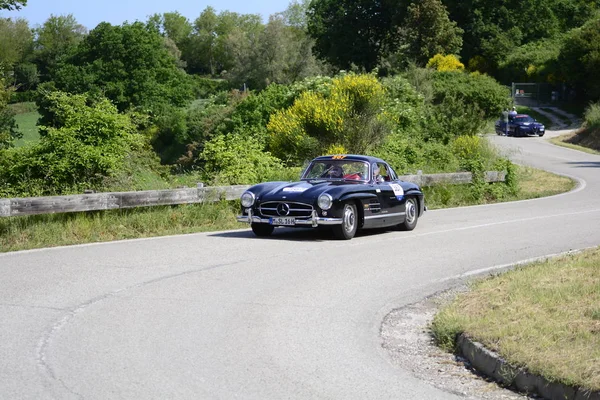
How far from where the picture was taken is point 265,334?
8258mm

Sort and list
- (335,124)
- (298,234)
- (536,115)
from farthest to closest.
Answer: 1. (536,115)
2. (335,124)
3. (298,234)

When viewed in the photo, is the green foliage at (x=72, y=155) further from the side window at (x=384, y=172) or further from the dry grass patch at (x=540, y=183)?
the dry grass patch at (x=540, y=183)

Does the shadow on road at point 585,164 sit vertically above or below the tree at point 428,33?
below

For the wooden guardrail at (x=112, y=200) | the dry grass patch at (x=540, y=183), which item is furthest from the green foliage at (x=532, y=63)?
the wooden guardrail at (x=112, y=200)

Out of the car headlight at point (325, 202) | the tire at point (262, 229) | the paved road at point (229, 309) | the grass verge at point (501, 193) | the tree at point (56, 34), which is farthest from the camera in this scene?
the tree at point (56, 34)

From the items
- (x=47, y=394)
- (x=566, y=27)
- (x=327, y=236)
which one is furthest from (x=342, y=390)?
(x=566, y=27)

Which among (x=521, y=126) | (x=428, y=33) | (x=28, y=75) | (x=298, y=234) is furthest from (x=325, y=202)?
(x=28, y=75)

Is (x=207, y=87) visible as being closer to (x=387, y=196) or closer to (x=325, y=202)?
(x=387, y=196)

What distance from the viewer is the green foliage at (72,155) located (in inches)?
709

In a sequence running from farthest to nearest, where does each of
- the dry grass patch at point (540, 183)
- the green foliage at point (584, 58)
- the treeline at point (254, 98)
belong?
1. the green foliage at point (584, 58)
2. the dry grass patch at point (540, 183)
3. the treeline at point (254, 98)

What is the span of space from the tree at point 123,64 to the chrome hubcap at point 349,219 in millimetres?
59213

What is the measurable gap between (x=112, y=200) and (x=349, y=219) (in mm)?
4141

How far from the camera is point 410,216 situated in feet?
56.4

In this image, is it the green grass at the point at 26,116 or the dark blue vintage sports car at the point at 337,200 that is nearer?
the dark blue vintage sports car at the point at 337,200
